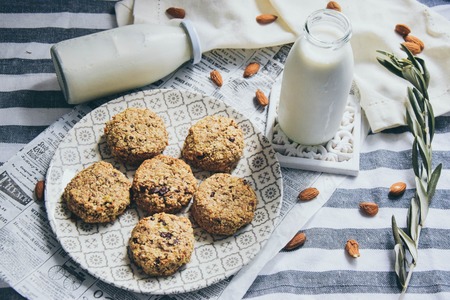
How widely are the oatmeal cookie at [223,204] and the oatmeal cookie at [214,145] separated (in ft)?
0.15

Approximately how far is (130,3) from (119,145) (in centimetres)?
52

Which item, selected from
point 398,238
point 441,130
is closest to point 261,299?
point 398,238

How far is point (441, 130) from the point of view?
1.62 metres

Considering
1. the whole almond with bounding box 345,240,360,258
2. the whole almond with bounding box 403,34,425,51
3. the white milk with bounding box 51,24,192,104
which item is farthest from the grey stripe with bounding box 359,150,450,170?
the white milk with bounding box 51,24,192,104

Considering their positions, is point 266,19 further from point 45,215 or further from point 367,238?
point 45,215

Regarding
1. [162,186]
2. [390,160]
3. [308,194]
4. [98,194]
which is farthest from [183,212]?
[390,160]

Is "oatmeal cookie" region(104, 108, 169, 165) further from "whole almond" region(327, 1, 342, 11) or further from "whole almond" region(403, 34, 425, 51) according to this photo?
"whole almond" region(403, 34, 425, 51)

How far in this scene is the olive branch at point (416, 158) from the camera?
1388mm

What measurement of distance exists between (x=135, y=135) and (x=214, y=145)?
7.1 inches

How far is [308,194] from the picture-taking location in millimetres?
1466

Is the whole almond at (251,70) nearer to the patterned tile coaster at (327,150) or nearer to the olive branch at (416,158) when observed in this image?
the patterned tile coaster at (327,150)

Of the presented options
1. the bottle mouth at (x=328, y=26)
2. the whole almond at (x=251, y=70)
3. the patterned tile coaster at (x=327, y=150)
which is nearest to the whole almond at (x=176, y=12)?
the whole almond at (x=251, y=70)

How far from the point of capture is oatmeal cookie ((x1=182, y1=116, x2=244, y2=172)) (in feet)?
4.63

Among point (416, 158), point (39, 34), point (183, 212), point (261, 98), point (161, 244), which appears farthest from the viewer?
point (39, 34)
